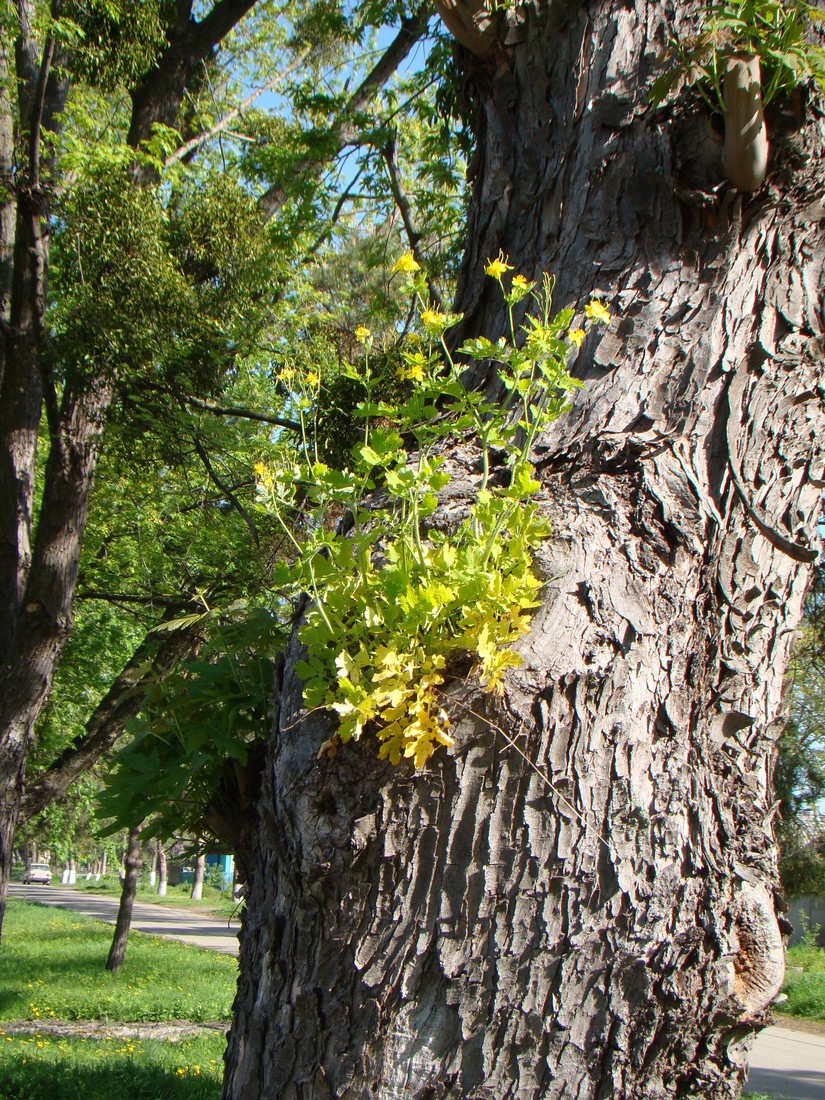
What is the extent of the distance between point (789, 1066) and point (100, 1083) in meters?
9.69

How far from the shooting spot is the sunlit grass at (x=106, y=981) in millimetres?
10406

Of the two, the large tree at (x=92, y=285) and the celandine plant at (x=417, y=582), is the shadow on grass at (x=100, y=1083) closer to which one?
the large tree at (x=92, y=285)

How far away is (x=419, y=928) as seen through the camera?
1.37 m

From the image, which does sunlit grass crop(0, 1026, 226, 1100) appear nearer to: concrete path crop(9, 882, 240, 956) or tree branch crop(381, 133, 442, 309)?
tree branch crop(381, 133, 442, 309)

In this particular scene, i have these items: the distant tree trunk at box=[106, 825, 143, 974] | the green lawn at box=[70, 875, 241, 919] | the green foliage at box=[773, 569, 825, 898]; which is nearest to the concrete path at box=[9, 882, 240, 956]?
the green lawn at box=[70, 875, 241, 919]

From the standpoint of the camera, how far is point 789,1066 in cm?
1123

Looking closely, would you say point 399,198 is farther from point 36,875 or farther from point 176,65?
point 36,875

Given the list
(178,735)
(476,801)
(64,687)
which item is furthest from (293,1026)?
(64,687)

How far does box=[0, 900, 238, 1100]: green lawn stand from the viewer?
18.5ft

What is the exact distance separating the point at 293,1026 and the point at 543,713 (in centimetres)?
69

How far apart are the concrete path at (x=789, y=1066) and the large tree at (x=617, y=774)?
8529 millimetres

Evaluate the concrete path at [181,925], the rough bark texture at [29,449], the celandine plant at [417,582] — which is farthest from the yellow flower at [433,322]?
the concrete path at [181,925]

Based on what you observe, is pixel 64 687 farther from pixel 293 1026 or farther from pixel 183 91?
pixel 293 1026

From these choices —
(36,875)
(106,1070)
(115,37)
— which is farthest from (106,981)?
(36,875)
